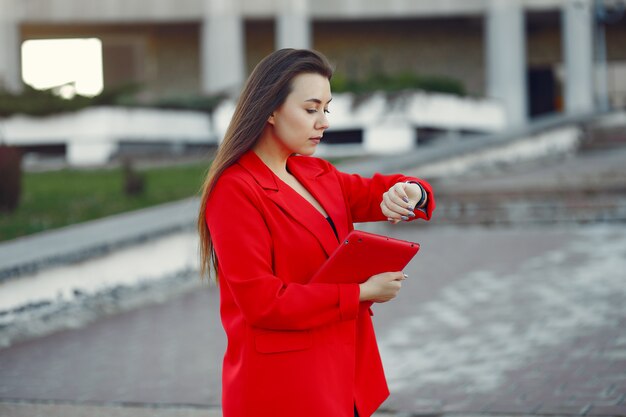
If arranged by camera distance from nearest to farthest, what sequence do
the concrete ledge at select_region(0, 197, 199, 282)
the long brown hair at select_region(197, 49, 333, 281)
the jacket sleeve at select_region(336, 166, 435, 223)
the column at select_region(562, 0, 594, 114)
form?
the long brown hair at select_region(197, 49, 333, 281), the jacket sleeve at select_region(336, 166, 435, 223), the concrete ledge at select_region(0, 197, 199, 282), the column at select_region(562, 0, 594, 114)

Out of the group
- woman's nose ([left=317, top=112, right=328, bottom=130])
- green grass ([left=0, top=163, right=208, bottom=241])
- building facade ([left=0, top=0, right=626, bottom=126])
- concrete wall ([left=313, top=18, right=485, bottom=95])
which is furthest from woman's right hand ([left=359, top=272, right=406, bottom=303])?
concrete wall ([left=313, top=18, right=485, bottom=95])

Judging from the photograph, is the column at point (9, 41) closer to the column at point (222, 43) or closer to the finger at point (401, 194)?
the column at point (222, 43)

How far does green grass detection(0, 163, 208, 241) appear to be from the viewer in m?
9.54

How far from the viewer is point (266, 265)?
2.32 meters

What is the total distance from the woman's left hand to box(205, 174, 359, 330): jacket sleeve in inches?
9.8

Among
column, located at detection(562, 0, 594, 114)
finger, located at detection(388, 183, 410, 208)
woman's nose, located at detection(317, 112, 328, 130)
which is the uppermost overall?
column, located at detection(562, 0, 594, 114)

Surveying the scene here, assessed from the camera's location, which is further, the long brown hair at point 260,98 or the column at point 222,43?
the column at point 222,43

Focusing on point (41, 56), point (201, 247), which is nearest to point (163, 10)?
point (41, 56)

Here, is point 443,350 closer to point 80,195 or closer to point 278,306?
point 278,306

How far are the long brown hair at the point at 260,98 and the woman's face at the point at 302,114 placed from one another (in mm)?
18

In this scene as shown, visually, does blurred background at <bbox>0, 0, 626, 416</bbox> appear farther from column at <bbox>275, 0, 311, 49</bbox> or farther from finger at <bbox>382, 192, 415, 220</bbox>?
finger at <bbox>382, 192, 415, 220</bbox>

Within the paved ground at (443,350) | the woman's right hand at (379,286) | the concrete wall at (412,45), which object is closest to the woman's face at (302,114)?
the woman's right hand at (379,286)

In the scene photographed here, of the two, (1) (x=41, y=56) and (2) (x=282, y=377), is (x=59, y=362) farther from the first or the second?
(1) (x=41, y=56)

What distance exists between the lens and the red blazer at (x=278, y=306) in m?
2.29
